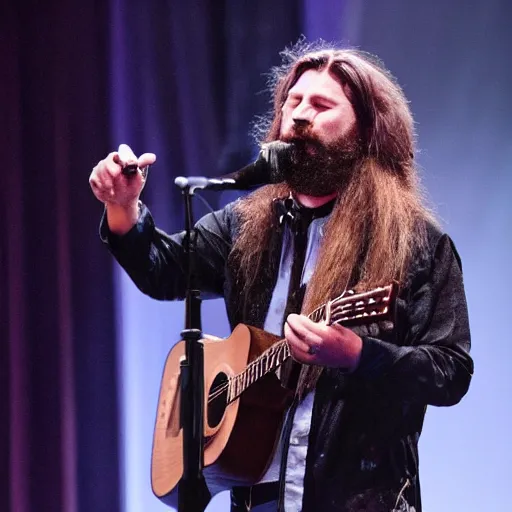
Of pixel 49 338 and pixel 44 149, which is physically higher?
pixel 44 149

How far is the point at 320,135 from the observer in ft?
6.95

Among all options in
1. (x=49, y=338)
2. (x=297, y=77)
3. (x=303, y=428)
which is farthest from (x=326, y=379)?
(x=49, y=338)

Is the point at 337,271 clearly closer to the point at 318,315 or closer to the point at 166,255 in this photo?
the point at 318,315

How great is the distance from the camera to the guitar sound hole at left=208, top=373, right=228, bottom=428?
2039 millimetres

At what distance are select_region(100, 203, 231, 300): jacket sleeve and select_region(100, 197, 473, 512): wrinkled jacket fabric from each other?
47 cm

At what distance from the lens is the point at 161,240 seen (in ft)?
7.23

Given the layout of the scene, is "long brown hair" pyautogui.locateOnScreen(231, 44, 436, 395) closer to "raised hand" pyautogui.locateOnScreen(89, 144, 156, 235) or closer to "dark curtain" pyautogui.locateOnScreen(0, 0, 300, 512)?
"raised hand" pyautogui.locateOnScreen(89, 144, 156, 235)

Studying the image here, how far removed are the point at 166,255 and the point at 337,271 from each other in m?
0.51

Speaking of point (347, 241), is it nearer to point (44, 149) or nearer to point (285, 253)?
point (285, 253)

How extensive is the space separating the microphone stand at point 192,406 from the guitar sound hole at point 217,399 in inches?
15.8

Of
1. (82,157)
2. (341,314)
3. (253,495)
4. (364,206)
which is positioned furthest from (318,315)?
(82,157)

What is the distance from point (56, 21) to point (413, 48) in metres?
1.28

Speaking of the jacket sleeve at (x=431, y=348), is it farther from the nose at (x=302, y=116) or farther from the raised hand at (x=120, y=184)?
the raised hand at (x=120, y=184)

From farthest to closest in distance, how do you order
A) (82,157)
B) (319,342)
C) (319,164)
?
(82,157)
(319,164)
(319,342)
